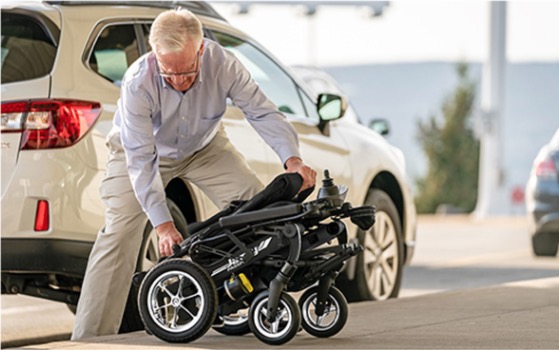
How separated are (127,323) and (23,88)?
136 cm

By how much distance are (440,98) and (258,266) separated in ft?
209

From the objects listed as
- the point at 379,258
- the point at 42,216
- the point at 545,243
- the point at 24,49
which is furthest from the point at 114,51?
the point at 545,243

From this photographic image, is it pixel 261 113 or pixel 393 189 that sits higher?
pixel 261 113

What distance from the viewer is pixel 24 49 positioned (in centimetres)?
815

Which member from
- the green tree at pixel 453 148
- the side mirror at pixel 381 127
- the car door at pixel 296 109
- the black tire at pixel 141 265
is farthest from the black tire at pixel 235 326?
the green tree at pixel 453 148

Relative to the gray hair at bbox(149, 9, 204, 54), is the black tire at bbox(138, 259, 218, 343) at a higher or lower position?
lower

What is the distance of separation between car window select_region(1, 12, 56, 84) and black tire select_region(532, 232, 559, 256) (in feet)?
29.0

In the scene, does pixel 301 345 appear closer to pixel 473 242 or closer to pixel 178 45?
pixel 178 45

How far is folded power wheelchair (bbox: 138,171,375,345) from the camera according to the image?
266 inches

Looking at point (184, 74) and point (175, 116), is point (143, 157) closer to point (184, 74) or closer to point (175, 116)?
point (175, 116)

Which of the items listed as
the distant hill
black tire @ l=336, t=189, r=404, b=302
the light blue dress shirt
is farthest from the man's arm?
the distant hill

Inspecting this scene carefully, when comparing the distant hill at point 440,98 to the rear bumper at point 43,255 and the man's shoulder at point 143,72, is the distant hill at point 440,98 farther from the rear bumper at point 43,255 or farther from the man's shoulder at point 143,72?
the man's shoulder at point 143,72

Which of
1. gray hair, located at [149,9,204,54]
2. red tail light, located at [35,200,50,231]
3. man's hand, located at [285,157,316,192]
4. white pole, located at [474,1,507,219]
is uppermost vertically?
gray hair, located at [149,9,204,54]

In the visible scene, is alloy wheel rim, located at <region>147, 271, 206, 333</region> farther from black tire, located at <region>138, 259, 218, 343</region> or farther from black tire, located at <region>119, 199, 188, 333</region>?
black tire, located at <region>119, 199, 188, 333</region>
